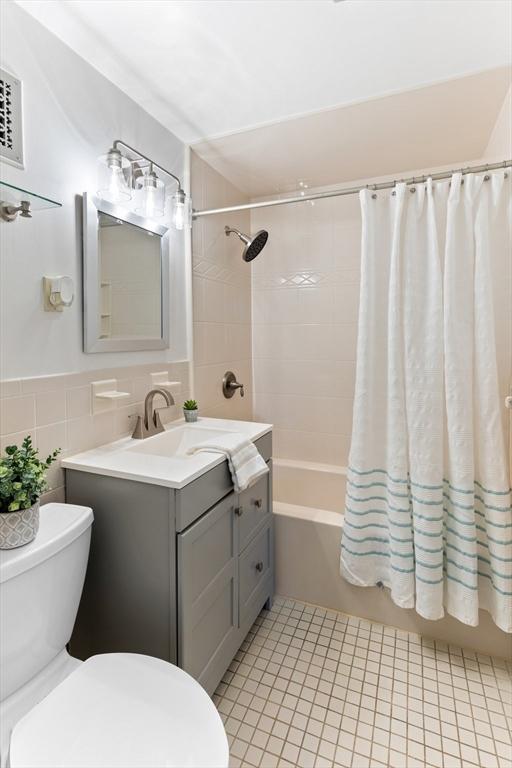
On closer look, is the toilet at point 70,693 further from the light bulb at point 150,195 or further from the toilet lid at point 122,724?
the light bulb at point 150,195

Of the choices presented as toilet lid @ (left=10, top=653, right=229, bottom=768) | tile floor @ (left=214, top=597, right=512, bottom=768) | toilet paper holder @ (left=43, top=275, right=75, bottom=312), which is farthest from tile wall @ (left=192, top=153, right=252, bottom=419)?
toilet lid @ (left=10, top=653, right=229, bottom=768)

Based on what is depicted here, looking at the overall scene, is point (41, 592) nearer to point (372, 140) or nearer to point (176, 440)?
point (176, 440)

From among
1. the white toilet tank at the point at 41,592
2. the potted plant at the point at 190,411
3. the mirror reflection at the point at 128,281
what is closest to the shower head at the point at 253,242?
the mirror reflection at the point at 128,281

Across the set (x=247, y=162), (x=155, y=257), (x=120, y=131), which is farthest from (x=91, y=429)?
(x=247, y=162)

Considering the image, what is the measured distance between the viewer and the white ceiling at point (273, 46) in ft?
4.14

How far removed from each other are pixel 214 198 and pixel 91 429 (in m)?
1.53

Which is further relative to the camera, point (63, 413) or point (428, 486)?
point (428, 486)

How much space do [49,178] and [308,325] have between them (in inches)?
68.7

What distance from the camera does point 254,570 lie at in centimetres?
171

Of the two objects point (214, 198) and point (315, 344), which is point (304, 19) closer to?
point (214, 198)

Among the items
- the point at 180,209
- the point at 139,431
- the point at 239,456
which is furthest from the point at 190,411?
the point at 180,209

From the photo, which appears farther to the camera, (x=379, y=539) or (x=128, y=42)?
(x=379, y=539)

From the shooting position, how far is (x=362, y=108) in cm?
176

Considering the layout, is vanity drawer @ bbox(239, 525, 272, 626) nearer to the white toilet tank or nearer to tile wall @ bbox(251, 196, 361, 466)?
the white toilet tank
